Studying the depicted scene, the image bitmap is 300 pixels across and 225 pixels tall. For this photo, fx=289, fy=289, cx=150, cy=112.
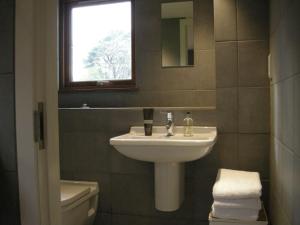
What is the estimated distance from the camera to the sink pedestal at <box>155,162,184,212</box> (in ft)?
5.91

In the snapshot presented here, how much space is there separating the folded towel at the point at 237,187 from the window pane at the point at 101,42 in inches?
52.6

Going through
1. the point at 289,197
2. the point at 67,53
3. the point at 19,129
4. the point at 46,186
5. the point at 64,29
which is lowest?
the point at 289,197

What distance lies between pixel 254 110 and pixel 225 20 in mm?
600

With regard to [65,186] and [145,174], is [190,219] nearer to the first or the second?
[145,174]

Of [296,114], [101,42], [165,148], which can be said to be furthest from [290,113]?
[101,42]

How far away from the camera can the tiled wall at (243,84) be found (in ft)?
5.90

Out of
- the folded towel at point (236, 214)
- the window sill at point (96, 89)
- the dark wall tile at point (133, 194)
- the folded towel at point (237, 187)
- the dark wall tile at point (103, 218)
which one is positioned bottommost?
the dark wall tile at point (103, 218)

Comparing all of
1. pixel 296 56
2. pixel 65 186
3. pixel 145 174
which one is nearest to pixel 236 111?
pixel 145 174

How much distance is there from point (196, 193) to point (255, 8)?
125 cm

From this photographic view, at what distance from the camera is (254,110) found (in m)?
1.82

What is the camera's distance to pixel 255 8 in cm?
179

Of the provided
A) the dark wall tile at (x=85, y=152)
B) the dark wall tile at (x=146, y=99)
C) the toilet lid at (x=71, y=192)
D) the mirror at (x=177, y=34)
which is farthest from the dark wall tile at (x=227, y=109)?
the toilet lid at (x=71, y=192)

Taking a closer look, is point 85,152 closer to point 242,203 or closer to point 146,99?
point 146,99

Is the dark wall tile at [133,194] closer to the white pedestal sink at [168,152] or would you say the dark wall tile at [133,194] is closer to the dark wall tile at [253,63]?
the white pedestal sink at [168,152]
